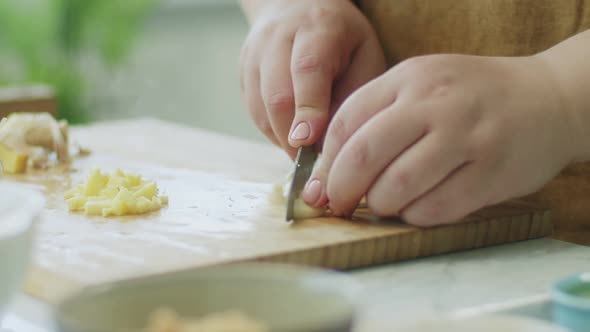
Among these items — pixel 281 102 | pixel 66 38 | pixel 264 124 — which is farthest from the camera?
pixel 66 38

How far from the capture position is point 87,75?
435 cm

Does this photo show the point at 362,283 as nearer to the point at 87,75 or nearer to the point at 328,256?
the point at 328,256

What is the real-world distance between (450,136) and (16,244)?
505 mm

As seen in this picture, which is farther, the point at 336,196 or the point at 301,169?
the point at 301,169

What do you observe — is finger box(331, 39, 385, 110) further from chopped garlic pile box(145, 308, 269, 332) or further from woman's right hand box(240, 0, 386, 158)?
chopped garlic pile box(145, 308, 269, 332)

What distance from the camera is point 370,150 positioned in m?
1.03

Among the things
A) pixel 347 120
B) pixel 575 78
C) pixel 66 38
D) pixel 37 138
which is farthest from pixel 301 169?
pixel 66 38

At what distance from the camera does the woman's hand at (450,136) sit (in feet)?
3.28

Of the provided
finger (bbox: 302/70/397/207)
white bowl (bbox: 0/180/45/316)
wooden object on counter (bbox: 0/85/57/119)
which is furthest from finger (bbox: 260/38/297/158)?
wooden object on counter (bbox: 0/85/57/119)

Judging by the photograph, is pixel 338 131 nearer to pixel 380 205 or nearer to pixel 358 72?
pixel 380 205

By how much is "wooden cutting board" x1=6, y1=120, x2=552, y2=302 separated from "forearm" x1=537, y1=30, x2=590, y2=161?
0.15 m

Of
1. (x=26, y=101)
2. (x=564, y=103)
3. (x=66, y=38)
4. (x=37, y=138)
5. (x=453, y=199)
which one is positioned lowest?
(x=66, y=38)

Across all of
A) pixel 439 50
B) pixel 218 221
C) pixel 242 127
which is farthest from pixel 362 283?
pixel 242 127

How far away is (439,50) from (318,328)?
0.99 meters
